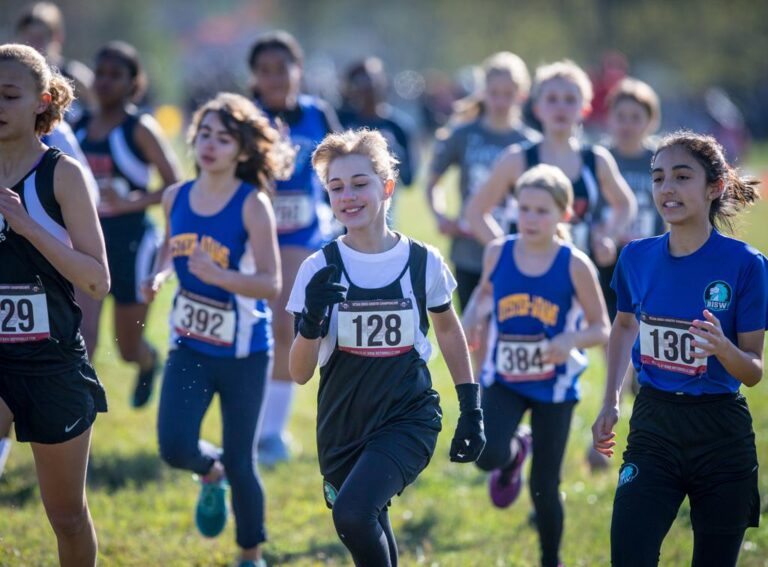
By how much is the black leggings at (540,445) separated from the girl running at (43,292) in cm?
203

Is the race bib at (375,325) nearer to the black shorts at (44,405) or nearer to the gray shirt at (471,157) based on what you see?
the black shorts at (44,405)

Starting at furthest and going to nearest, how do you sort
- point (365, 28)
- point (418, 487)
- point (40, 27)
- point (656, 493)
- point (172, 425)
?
point (365, 28) < point (40, 27) < point (418, 487) < point (172, 425) < point (656, 493)

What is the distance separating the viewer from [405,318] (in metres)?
4.20

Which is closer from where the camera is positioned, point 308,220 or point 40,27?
point 308,220

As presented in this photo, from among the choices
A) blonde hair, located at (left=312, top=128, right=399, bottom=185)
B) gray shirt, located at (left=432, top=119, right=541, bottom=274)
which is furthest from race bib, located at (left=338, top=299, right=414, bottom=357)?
gray shirt, located at (left=432, top=119, right=541, bottom=274)

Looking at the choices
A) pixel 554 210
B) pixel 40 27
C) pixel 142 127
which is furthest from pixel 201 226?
pixel 40 27

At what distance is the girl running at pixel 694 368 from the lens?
155 inches

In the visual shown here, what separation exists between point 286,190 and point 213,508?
2526mm

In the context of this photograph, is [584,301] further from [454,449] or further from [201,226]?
[201,226]

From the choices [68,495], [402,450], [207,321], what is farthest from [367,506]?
[207,321]

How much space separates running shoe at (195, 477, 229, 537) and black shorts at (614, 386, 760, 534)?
2201 millimetres

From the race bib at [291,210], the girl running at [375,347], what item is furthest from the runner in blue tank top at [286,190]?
the girl running at [375,347]

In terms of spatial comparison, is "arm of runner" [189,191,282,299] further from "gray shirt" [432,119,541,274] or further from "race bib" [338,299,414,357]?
"gray shirt" [432,119,541,274]

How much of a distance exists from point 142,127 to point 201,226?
216cm
